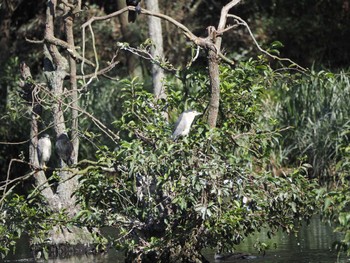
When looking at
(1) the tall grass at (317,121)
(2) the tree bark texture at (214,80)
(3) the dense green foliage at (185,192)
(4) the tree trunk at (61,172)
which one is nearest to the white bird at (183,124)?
(3) the dense green foliage at (185,192)

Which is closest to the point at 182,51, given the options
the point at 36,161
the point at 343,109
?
the point at 343,109

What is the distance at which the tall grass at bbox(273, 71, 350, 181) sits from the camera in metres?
15.8

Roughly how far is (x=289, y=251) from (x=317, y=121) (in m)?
5.73

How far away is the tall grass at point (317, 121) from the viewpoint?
1579cm

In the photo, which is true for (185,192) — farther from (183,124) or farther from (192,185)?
(183,124)

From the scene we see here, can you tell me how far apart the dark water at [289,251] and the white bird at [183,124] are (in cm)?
147

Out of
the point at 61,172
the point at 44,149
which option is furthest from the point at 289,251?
the point at 44,149

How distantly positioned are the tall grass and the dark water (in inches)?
123

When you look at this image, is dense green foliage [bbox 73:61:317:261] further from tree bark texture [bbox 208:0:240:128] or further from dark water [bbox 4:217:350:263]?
dark water [bbox 4:217:350:263]

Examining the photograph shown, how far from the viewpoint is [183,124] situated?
30.3 ft

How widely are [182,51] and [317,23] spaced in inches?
132

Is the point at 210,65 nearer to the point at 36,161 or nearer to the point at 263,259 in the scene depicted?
the point at 263,259

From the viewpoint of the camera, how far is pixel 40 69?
926 inches

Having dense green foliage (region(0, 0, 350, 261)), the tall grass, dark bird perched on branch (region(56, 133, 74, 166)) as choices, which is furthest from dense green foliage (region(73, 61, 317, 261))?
the tall grass
